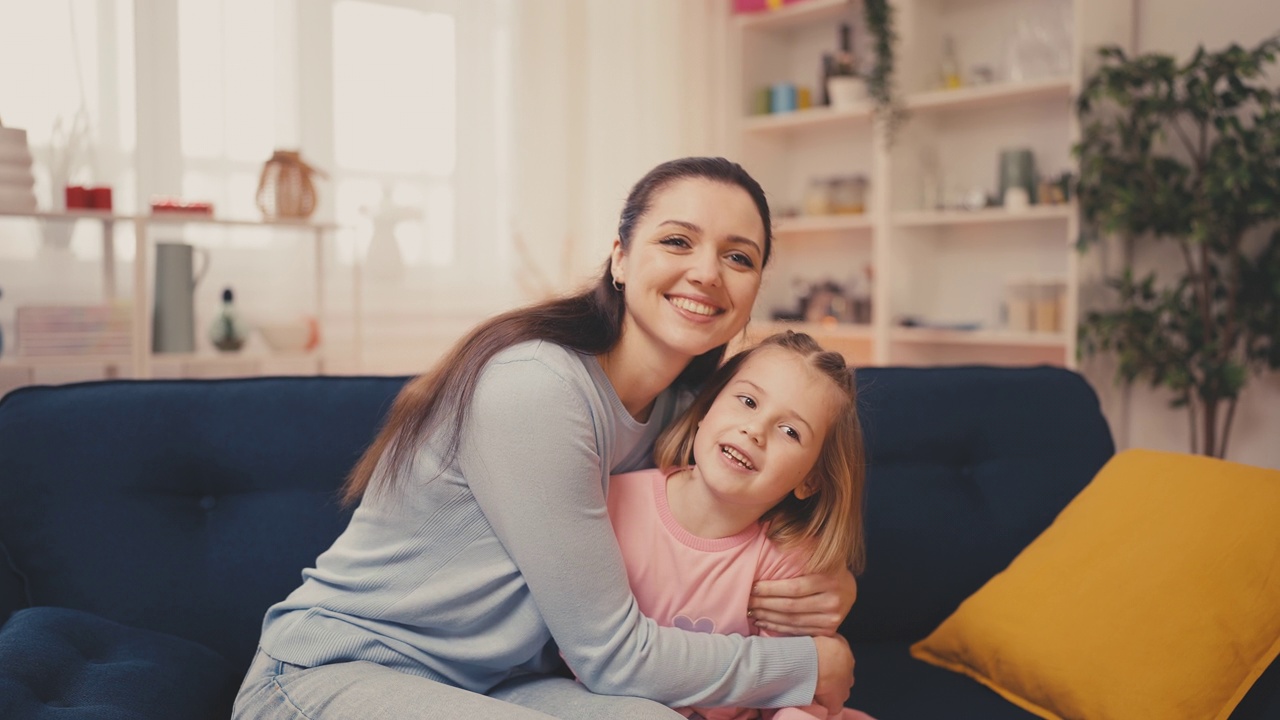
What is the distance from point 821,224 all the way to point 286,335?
8.23ft

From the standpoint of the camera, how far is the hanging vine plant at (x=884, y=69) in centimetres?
429

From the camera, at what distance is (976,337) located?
13.9 ft

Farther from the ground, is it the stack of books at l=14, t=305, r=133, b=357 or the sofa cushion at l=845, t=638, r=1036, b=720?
the stack of books at l=14, t=305, r=133, b=357

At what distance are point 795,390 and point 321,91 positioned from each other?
331 centimetres

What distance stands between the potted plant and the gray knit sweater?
2.85m

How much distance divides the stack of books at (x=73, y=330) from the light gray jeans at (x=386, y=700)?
238cm

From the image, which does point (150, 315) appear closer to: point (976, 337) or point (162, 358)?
point (162, 358)

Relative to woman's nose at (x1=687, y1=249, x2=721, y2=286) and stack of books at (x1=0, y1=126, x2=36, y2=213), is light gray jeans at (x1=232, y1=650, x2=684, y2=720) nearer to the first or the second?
woman's nose at (x1=687, y1=249, x2=721, y2=286)

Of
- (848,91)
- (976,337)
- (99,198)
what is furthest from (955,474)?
(848,91)

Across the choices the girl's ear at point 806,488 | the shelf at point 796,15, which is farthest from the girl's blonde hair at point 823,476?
the shelf at point 796,15

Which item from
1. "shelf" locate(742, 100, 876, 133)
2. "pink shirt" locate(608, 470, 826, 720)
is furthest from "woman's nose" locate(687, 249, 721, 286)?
"shelf" locate(742, 100, 876, 133)

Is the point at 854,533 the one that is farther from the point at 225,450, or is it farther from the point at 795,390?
the point at 225,450

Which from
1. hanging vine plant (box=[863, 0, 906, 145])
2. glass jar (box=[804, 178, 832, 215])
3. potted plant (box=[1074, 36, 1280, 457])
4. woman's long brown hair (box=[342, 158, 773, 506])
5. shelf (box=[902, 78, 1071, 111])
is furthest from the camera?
glass jar (box=[804, 178, 832, 215])

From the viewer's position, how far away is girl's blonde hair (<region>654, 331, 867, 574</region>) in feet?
4.63
